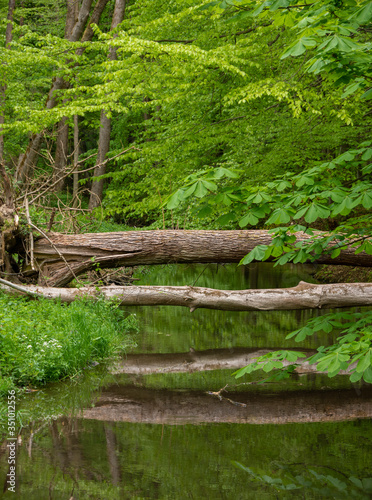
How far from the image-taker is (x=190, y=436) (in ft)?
14.6

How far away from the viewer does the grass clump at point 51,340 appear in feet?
18.1

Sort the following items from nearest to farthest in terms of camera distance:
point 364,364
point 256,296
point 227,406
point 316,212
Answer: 1. point 364,364
2. point 316,212
3. point 227,406
4. point 256,296

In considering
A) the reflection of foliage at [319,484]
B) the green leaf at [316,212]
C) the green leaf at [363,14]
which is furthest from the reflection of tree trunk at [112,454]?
the green leaf at [363,14]

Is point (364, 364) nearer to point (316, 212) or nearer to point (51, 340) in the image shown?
point (316, 212)

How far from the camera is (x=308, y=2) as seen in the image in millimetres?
3617

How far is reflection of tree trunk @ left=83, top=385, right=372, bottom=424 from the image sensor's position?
16.2ft

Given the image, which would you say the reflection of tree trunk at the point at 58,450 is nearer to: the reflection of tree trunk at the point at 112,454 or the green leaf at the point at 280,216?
the reflection of tree trunk at the point at 112,454

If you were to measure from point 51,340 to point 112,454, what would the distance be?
2246 mm

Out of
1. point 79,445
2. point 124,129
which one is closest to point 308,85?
point 79,445

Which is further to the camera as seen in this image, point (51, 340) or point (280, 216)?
point (51, 340)

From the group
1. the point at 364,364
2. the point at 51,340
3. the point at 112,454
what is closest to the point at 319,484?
the point at 364,364

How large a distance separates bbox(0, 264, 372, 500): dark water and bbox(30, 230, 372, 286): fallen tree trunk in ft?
7.23

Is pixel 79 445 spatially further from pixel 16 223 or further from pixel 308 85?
pixel 308 85

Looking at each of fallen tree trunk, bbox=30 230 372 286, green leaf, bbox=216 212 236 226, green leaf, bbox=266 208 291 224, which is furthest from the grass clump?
green leaf, bbox=266 208 291 224
